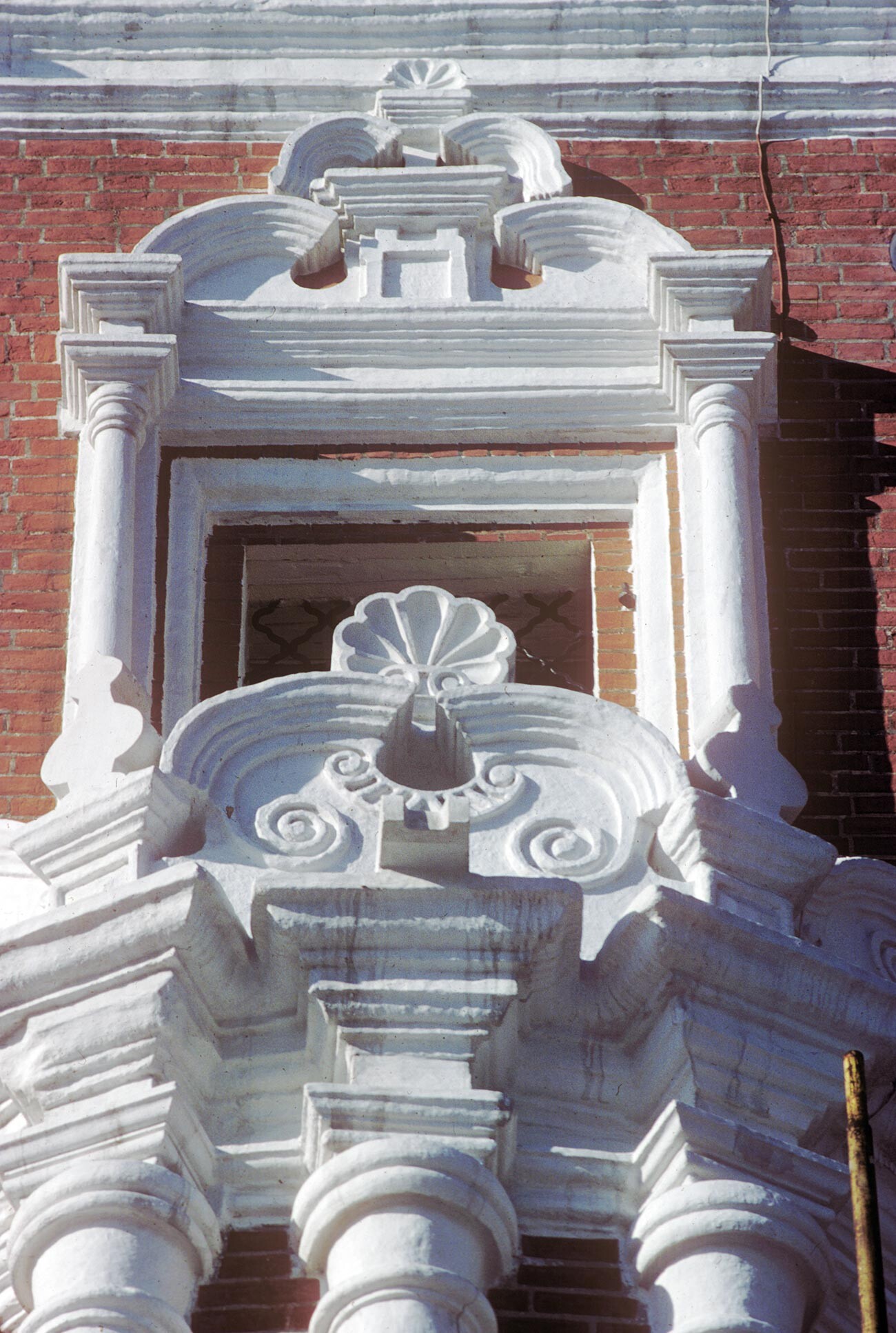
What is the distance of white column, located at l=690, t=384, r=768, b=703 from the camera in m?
7.46

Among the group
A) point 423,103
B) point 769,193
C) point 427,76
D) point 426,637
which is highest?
point 427,76

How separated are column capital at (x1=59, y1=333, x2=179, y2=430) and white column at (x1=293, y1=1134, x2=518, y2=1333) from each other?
313cm

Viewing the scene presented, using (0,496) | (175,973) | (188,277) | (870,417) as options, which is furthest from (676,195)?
(175,973)

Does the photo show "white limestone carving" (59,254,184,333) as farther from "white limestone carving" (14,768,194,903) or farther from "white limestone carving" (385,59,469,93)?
"white limestone carving" (14,768,194,903)

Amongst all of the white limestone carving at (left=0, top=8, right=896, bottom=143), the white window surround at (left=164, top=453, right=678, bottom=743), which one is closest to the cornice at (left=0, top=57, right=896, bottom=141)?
the white limestone carving at (left=0, top=8, right=896, bottom=143)

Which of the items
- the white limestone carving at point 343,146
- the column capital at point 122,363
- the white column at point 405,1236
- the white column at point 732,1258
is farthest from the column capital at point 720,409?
the white column at point 405,1236

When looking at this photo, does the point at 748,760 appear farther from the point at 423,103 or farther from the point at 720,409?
the point at 423,103

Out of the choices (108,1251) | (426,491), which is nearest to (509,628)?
(426,491)

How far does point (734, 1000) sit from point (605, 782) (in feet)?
2.55

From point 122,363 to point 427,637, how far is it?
143 cm

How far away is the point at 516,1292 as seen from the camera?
578cm

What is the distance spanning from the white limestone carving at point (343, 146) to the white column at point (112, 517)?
1.20m

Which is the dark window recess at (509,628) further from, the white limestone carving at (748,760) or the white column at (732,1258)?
the white column at (732,1258)

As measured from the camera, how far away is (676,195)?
8.81 metres
